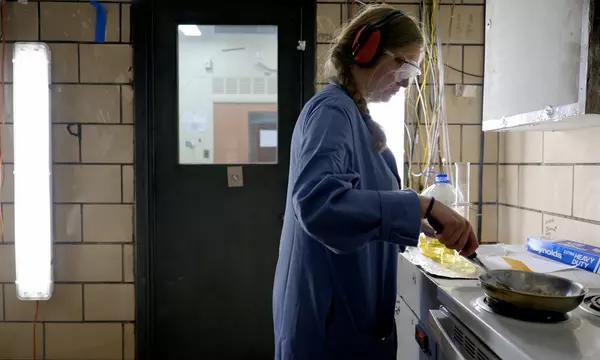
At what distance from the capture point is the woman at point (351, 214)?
0.75 m

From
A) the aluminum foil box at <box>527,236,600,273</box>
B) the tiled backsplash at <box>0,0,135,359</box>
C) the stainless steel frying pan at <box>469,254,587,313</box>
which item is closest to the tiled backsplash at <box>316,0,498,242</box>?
the aluminum foil box at <box>527,236,600,273</box>

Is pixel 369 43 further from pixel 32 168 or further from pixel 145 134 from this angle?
pixel 32 168

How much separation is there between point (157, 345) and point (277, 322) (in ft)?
4.28

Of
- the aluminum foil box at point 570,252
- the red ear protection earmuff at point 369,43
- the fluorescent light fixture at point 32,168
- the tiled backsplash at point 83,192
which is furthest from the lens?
the tiled backsplash at point 83,192

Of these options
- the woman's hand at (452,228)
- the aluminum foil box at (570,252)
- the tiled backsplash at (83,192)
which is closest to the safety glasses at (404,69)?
the woman's hand at (452,228)

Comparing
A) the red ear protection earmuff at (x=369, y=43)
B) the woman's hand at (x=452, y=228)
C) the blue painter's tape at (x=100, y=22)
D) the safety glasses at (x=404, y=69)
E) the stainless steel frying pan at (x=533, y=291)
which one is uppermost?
the blue painter's tape at (x=100, y=22)

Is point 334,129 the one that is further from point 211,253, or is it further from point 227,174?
point 211,253

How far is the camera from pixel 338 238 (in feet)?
2.45

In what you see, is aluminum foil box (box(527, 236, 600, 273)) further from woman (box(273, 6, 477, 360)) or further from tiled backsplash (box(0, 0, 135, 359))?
tiled backsplash (box(0, 0, 135, 359))

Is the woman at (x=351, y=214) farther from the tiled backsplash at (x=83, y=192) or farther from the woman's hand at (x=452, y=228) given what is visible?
the tiled backsplash at (x=83, y=192)

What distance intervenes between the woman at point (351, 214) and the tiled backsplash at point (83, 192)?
50.2 inches

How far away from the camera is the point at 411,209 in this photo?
0.79 meters

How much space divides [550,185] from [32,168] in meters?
2.13

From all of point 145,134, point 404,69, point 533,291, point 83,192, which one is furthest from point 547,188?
point 83,192
